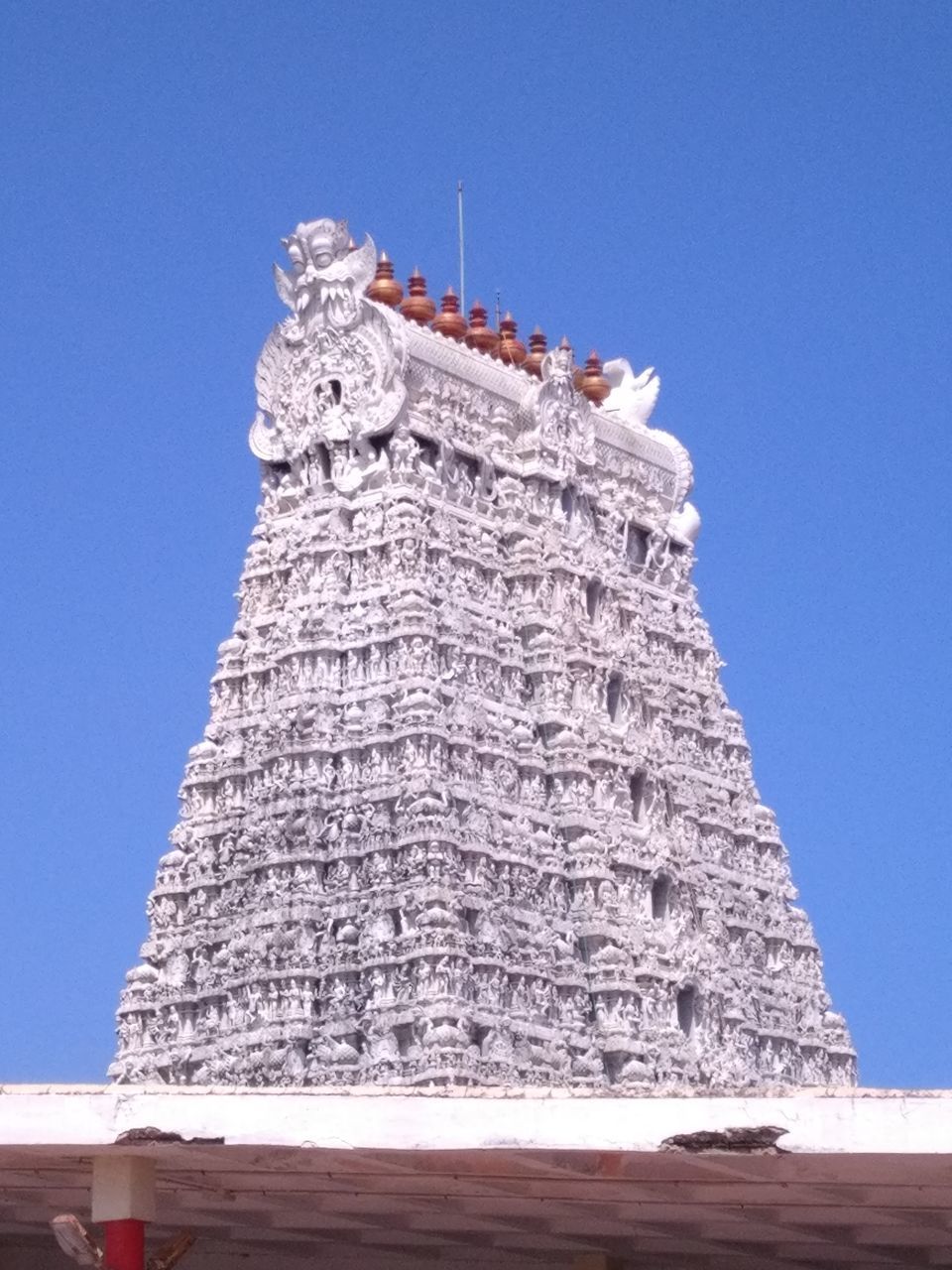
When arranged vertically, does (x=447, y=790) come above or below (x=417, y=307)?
below

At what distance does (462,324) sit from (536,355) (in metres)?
2.84

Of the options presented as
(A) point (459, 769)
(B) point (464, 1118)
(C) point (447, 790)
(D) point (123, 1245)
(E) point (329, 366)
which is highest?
(E) point (329, 366)

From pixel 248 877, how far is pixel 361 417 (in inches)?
372

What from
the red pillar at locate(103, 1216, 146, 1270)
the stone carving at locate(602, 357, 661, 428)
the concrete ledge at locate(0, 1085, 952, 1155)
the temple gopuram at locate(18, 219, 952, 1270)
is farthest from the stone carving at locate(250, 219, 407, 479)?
the concrete ledge at locate(0, 1085, 952, 1155)

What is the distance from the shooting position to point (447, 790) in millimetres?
50562

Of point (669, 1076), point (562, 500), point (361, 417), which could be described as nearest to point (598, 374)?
point (562, 500)

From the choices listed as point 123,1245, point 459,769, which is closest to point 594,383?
point 459,769

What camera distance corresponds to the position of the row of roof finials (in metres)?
57.3

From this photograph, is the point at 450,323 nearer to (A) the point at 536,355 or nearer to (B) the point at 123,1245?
(A) the point at 536,355

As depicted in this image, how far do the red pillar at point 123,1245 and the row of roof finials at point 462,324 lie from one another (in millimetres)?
37993

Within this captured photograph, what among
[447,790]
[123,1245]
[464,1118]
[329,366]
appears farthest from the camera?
[329,366]

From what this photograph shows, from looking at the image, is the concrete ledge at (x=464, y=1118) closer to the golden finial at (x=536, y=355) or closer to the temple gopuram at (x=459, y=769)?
the temple gopuram at (x=459, y=769)

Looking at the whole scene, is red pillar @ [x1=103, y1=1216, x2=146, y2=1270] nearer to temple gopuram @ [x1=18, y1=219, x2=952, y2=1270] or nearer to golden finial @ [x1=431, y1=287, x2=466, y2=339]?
temple gopuram @ [x1=18, y1=219, x2=952, y2=1270]

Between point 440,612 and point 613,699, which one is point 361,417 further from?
point 613,699
